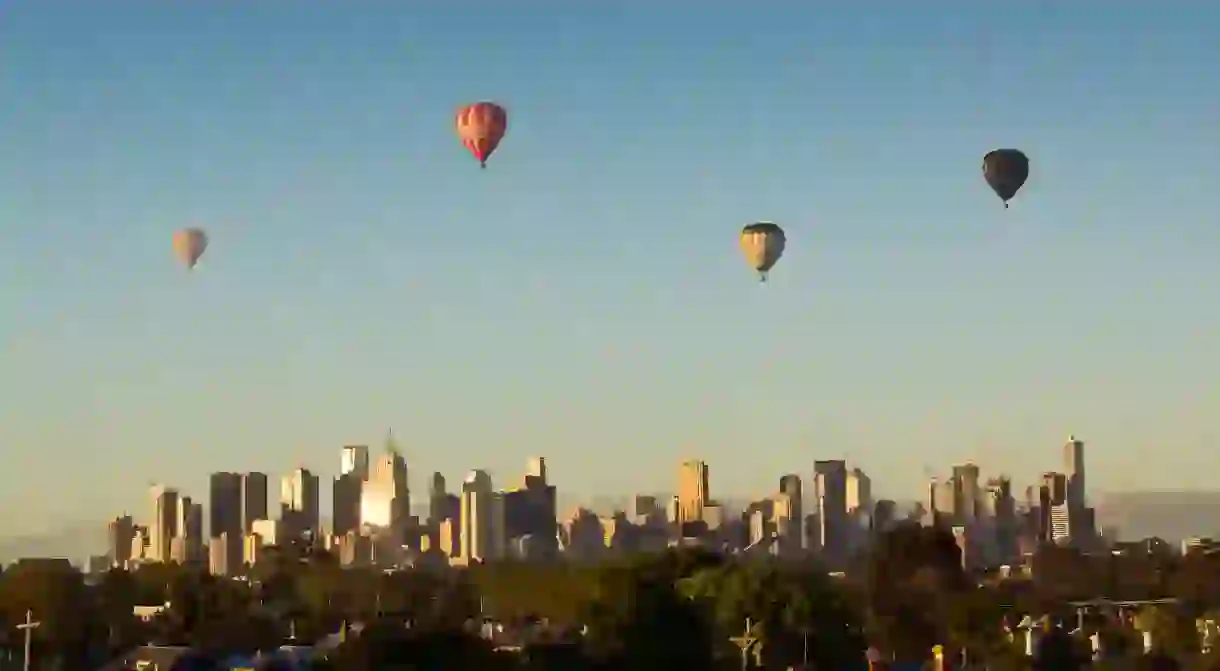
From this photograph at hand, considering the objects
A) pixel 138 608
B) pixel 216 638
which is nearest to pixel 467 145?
pixel 216 638

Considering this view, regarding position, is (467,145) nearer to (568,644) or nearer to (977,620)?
(568,644)

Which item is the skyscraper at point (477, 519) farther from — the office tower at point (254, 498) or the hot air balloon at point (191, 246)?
the hot air balloon at point (191, 246)

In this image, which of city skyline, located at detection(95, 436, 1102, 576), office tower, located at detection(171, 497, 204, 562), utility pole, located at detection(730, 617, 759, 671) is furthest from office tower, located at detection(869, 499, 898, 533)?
utility pole, located at detection(730, 617, 759, 671)

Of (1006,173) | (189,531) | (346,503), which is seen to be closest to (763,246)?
(1006,173)

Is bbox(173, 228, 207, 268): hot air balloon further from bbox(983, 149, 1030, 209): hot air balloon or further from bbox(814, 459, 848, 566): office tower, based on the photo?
bbox(814, 459, 848, 566): office tower

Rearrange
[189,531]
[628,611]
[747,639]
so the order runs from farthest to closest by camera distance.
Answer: [189,531]
[747,639]
[628,611]

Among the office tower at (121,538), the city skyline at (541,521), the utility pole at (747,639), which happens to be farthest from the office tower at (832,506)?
the utility pole at (747,639)

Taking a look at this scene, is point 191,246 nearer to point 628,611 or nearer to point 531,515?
point 628,611
